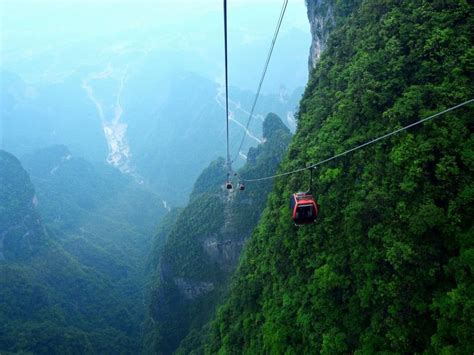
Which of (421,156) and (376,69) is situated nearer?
(421,156)

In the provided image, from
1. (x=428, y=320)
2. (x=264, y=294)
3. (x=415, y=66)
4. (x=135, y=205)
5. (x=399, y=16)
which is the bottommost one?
(x=428, y=320)

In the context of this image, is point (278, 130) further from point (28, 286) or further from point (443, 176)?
point (443, 176)

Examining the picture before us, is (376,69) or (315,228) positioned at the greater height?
(376,69)

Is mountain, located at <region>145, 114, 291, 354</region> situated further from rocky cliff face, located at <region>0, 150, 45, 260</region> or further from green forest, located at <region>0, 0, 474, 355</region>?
rocky cliff face, located at <region>0, 150, 45, 260</region>

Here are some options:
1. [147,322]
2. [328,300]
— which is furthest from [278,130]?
[328,300]

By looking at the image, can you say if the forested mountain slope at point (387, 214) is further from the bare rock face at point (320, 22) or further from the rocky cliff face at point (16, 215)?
the rocky cliff face at point (16, 215)

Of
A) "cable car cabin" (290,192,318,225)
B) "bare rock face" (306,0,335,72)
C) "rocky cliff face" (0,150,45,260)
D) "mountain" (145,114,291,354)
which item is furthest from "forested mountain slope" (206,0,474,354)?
"rocky cliff face" (0,150,45,260)

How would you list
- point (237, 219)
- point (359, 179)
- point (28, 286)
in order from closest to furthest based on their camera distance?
point (359, 179)
point (237, 219)
point (28, 286)
